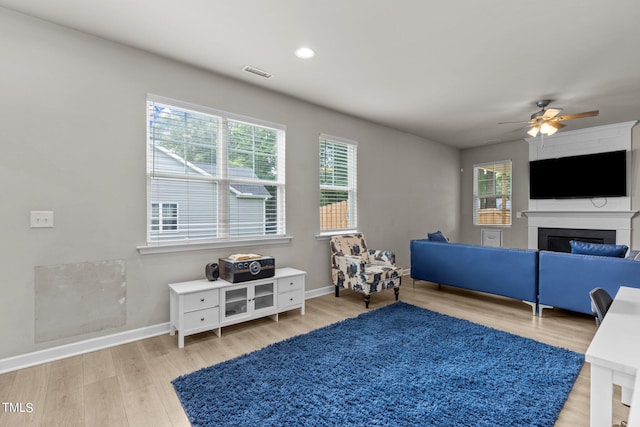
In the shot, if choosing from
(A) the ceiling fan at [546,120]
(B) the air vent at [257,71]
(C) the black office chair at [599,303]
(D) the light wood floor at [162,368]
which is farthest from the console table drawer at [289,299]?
(A) the ceiling fan at [546,120]

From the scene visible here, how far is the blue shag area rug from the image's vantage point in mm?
1846

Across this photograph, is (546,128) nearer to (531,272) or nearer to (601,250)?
(601,250)

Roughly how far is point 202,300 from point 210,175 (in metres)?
1.36

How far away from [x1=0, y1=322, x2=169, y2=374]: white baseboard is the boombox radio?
2.59 ft

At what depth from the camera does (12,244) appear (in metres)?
2.38

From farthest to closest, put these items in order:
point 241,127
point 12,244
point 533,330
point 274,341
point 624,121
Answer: point 624,121 < point 241,127 < point 533,330 < point 274,341 < point 12,244

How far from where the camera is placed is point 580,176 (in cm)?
569

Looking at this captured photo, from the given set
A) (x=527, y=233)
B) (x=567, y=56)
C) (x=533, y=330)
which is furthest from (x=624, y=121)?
(x=533, y=330)

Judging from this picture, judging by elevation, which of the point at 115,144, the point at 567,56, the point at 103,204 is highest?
the point at 567,56

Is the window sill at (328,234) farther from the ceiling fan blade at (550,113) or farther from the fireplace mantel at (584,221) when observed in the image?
the fireplace mantel at (584,221)

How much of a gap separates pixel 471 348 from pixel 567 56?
3.00 metres

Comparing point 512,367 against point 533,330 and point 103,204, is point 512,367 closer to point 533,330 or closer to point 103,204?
point 533,330

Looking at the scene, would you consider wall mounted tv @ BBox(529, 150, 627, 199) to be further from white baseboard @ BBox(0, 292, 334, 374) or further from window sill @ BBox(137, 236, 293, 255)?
white baseboard @ BBox(0, 292, 334, 374)

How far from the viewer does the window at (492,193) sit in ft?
22.2
